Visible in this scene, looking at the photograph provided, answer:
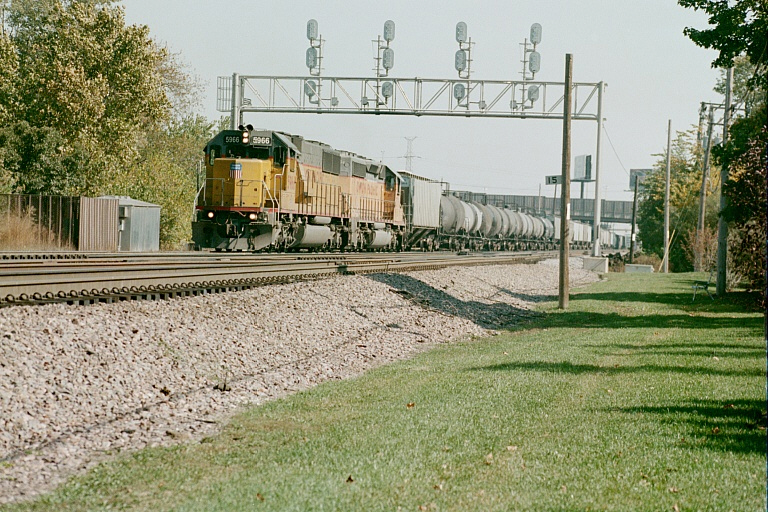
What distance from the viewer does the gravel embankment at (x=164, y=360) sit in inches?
311

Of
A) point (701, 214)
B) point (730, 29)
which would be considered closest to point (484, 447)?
point (730, 29)

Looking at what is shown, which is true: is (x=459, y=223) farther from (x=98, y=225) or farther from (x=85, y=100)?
(x=98, y=225)

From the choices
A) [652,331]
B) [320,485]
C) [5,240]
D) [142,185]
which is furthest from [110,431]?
[142,185]

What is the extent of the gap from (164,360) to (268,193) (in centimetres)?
1698

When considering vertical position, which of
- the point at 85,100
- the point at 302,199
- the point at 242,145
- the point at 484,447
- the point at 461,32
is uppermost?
the point at 461,32

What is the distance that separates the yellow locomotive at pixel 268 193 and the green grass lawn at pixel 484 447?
15.1m

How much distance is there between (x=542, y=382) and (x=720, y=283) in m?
21.4

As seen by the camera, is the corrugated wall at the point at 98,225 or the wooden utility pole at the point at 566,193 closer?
the wooden utility pole at the point at 566,193

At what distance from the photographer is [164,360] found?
36.7 ft

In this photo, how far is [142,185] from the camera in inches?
1759

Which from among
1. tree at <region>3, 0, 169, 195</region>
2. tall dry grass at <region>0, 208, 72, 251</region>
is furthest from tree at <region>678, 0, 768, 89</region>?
tree at <region>3, 0, 169, 195</region>

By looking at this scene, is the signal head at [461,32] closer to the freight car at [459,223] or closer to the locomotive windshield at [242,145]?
the freight car at [459,223]

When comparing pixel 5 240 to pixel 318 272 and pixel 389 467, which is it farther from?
pixel 389 467

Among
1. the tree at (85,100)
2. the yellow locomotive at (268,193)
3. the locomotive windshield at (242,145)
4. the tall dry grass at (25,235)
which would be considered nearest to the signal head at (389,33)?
the tree at (85,100)
